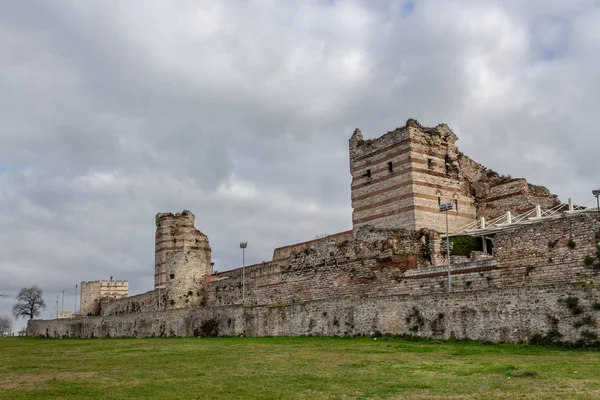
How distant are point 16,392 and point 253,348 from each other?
11.4 meters

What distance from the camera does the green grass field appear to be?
11.4 m

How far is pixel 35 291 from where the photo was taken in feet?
314

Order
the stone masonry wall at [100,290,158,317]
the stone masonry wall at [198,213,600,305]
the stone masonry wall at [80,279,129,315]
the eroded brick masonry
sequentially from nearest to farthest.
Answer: the eroded brick masonry < the stone masonry wall at [198,213,600,305] < the stone masonry wall at [100,290,158,317] < the stone masonry wall at [80,279,129,315]

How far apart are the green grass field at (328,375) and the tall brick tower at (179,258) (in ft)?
103

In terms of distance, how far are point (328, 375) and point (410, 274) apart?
59.9 feet

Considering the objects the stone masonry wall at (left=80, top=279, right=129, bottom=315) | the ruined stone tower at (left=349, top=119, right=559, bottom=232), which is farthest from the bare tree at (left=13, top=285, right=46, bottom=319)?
the ruined stone tower at (left=349, top=119, right=559, bottom=232)

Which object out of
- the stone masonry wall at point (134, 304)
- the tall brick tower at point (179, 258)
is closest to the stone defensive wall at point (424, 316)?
the tall brick tower at point (179, 258)

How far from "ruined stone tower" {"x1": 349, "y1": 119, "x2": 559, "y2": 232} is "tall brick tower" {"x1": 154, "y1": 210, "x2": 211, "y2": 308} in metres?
17.1

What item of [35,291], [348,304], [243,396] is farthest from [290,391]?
[35,291]

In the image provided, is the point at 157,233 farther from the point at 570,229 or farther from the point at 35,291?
the point at 570,229

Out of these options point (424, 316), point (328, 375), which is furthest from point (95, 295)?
point (328, 375)

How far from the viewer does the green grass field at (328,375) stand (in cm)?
1140

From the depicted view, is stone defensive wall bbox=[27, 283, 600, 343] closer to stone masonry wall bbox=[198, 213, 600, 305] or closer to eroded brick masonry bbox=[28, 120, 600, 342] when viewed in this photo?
eroded brick masonry bbox=[28, 120, 600, 342]

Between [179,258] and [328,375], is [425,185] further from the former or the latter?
[328,375]
